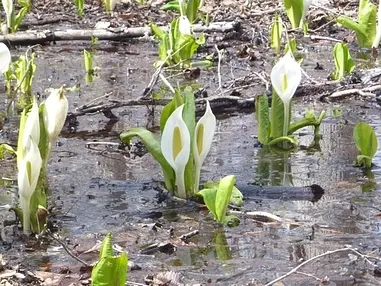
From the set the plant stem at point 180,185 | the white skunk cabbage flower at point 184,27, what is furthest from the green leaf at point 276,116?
the white skunk cabbage flower at point 184,27

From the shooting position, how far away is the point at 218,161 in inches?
160

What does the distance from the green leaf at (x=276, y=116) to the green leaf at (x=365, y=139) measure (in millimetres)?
480

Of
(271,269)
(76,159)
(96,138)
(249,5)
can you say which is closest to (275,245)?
(271,269)

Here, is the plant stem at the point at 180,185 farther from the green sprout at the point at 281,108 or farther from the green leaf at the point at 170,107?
the green sprout at the point at 281,108

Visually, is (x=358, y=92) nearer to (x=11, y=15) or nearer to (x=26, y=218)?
(x=26, y=218)

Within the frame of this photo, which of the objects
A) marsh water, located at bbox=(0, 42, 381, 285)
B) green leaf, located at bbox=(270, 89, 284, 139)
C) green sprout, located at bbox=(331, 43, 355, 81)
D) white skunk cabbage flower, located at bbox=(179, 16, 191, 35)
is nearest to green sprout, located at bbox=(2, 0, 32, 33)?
white skunk cabbage flower, located at bbox=(179, 16, 191, 35)

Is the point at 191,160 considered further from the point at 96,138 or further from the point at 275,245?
the point at 96,138

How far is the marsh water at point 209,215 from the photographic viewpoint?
268cm

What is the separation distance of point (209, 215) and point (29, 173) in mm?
789

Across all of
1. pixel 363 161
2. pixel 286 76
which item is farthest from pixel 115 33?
pixel 363 161

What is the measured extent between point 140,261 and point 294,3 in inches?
197

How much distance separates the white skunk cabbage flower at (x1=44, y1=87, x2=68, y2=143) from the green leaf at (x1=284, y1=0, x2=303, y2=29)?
15.1 feet

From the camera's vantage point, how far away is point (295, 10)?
7.43 meters

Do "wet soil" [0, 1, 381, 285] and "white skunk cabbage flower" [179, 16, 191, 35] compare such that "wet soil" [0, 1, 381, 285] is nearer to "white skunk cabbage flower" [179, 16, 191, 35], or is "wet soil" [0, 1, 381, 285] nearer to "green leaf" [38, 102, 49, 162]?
"green leaf" [38, 102, 49, 162]
